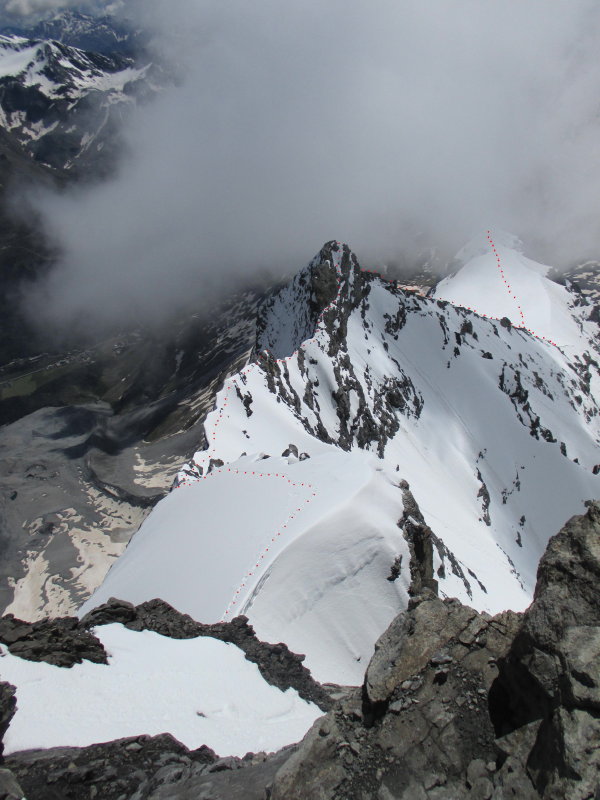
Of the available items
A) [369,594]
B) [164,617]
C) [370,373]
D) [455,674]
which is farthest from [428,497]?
[455,674]

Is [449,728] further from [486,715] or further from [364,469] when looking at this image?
[364,469]

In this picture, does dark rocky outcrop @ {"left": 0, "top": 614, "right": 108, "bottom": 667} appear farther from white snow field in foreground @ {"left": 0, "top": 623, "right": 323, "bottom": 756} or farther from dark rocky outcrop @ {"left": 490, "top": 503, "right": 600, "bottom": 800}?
dark rocky outcrop @ {"left": 490, "top": 503, "right": 600, "bottom": 800}

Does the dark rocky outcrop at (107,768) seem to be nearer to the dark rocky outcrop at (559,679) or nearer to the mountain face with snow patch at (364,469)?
the dark rocky outcrop at (559,679)

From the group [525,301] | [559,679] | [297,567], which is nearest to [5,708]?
[559,679]

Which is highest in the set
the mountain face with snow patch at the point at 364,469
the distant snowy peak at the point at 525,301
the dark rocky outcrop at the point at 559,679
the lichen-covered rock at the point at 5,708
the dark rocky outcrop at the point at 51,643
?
the distant snowy peak at the point at 525,301

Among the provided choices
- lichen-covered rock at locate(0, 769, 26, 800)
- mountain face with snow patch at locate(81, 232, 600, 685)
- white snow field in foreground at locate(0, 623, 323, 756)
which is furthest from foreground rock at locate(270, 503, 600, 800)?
mountain face with snow patch at locate(81, 232, 600, 685)

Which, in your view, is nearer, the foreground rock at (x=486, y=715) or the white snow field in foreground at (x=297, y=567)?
the foreground rock at (x=486, y=715)

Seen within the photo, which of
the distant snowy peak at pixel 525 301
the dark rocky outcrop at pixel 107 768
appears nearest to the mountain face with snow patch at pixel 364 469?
the distant snowy peak at pixel 525 301
